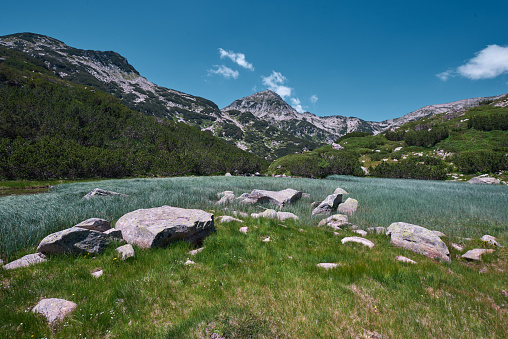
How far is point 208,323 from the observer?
3.36m

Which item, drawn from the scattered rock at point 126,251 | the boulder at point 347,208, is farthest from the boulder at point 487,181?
the scattered rock at point 126,251

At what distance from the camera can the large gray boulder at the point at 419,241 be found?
6883mm

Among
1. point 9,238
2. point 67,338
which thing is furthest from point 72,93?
point 67,338

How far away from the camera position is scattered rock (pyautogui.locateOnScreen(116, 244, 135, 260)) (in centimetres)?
572

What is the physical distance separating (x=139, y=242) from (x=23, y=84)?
99853mm

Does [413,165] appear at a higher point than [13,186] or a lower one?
higher

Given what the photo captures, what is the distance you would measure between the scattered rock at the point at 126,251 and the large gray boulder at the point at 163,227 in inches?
20.8

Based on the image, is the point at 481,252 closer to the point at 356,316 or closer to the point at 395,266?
the point at 395,266

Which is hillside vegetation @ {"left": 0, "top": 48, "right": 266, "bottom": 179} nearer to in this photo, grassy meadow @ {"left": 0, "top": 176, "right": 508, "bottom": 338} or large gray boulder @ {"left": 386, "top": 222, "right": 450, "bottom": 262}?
grassy meadow @ {"left": 0, "top": 176, "right": 508, "bottom": 338}

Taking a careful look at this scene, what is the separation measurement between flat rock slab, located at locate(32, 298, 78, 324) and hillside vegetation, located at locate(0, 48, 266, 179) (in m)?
46.6

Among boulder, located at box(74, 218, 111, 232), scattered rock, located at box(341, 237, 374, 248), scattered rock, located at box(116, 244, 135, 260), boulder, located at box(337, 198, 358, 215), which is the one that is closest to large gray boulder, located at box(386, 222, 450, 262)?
scattered rock, located at box(341, 237, 374, 248)

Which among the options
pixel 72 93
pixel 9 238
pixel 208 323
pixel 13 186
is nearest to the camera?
pixel 208 323

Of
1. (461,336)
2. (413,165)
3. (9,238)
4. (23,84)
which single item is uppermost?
(23,84)

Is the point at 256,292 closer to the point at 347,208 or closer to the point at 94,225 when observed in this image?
the point at 94,225
